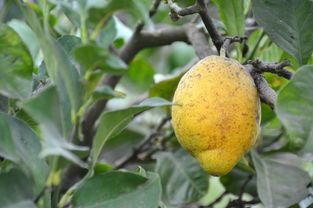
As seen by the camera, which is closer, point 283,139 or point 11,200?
point 11,200

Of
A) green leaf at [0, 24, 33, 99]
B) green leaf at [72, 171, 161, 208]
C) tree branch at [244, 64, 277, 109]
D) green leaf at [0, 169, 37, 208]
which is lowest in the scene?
tree branch at [244, 64, 277, 109]

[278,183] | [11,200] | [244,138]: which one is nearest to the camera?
[11,200]

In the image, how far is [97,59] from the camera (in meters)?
0.56

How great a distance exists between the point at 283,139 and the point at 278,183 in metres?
0.41

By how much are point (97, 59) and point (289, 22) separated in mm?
352

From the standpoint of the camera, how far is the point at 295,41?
82 cm

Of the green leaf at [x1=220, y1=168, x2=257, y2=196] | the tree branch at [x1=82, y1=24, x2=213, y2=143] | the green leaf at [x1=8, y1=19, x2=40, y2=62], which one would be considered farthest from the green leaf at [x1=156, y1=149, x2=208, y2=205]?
the green leaf at [x1=8, y1=19, x2=40, y2=62]

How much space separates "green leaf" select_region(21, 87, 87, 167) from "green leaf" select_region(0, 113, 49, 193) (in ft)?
0.23

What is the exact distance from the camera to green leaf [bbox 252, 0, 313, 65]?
79 cm

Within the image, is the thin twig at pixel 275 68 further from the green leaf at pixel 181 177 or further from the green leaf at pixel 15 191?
the green leaf at pixel 181 177

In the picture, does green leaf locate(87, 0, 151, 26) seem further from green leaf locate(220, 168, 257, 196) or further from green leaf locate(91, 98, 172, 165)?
green leaf locate(220, 168, 257, 196)

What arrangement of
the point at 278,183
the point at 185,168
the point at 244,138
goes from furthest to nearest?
the point at 185,168, the point at 278,183, the point at 244,138

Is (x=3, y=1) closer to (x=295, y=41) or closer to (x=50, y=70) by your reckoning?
(x=50, y=70)

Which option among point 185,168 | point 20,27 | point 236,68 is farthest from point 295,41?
point 20,27
